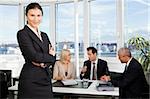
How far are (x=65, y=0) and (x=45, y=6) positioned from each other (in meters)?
0.72

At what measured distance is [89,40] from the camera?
6.55 m

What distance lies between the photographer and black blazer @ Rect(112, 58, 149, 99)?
2.99 m

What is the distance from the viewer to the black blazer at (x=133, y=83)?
299cm

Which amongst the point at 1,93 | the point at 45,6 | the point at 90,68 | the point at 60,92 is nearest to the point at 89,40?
the point at 45,6

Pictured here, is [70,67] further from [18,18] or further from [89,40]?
[18,18]

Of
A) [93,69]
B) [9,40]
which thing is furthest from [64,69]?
[9,40]

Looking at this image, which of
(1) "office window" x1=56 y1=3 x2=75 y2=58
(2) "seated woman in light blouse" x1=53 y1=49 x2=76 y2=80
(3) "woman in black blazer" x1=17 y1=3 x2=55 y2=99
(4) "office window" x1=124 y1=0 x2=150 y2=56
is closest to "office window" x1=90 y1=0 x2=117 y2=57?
(4) "office window" x1=124 y1=0 x2=150 y2=56

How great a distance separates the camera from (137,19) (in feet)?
18.2

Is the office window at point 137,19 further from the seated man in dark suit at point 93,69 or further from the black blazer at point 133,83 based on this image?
the black blazer at point 133,83

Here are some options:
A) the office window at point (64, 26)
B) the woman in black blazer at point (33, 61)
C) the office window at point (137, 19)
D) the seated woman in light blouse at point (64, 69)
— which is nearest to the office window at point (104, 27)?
the office window at point (137, 19)

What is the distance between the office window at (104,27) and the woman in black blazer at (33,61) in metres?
4.08

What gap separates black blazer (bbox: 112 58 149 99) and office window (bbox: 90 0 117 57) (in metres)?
→ 2.88

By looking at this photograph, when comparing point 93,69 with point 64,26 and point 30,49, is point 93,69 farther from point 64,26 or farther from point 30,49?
point 64,26

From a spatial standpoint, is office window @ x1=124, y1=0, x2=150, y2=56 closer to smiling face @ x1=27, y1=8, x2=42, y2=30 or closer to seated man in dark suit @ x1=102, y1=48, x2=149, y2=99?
seated man in dark suit @ x1=102, y1=48, x2=149, y2=99
